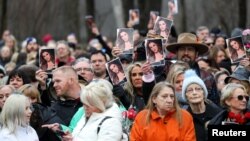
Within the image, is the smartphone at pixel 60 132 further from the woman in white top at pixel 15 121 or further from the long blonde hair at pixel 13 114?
the long blonde hair at pixel 13 114

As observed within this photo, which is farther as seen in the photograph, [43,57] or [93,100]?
[43,57]

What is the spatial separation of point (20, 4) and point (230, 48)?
31.1 meters

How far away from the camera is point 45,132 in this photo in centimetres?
1374

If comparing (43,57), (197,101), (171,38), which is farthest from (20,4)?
(197,101)

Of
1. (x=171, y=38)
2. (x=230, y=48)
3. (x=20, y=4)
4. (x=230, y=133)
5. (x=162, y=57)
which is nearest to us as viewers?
(x=230, y=133)

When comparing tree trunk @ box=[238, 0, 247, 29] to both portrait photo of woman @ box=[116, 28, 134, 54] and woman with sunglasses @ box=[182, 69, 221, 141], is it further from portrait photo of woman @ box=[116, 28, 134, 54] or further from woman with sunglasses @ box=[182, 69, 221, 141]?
woman with sunglasses @ box=[182, 69, 221, 141]

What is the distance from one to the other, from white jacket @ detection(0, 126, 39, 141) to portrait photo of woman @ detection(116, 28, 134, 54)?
3.31m

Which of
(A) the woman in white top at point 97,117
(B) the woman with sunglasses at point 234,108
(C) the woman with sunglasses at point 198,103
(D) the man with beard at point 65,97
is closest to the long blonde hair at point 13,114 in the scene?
(A) the woman in white top at point 97,117

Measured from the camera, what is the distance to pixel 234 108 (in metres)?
13.7

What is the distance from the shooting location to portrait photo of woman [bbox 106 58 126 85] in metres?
15.3

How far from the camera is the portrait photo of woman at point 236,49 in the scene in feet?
52.4

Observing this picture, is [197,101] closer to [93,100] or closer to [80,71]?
[93,100]

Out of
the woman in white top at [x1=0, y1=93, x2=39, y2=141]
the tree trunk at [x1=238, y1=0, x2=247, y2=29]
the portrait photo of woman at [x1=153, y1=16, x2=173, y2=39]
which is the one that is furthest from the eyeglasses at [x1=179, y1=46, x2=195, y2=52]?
the tree trunk at [x1=238, y1=0, x2=247, y2=29]

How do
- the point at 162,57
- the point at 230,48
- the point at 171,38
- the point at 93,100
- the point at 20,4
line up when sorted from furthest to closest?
1. the point at 20,4
2. the point at 171,38
3. the point at 230,48
4. the point at 162,57
5. the point at 93,100
